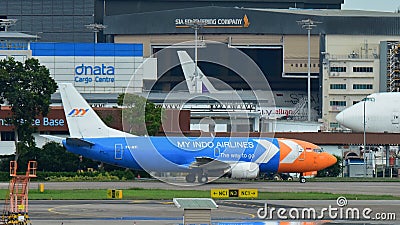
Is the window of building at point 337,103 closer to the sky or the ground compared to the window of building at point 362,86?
closer to the ground

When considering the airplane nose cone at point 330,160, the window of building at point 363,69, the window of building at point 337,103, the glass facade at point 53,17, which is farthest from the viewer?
the glass facade at point 53,17

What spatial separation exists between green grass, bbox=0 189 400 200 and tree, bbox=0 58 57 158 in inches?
1034

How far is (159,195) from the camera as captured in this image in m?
74.7

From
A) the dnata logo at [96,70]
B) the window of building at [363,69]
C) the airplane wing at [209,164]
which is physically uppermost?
the window of building at [363,69]

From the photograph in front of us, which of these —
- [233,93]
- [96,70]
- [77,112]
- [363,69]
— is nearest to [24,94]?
[77,112]

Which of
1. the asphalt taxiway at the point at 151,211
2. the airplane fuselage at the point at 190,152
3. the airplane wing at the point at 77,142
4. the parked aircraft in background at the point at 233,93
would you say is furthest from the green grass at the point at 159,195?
the parked aircraft in background at the point at 233,93

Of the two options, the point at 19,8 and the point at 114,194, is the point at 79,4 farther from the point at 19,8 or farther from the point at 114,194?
the point at 114,194

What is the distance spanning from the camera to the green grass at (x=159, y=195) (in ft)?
237

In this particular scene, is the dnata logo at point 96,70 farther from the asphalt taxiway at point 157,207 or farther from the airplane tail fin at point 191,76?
the asphalt taxiway at point 157,207

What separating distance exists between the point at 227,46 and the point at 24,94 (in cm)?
8251

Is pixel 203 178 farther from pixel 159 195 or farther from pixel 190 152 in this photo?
pixel 159 195

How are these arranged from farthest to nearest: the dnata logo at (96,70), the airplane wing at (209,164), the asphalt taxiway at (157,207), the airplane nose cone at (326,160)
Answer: the dnata logo at (96,70)
the airplane nose cone at (326,160)
the airplane wing at (209,164)
the asphalt taxiway at (157,207)

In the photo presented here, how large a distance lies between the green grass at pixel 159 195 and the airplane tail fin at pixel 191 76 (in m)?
86.2

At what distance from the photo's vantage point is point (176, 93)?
548ft
